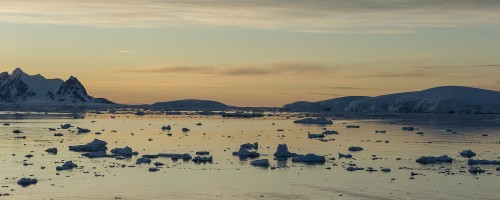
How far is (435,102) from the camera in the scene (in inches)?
4860

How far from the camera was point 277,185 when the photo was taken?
2769cm

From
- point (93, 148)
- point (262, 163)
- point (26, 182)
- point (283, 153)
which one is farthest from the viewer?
point (93, 148)

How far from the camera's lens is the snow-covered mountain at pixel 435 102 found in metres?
121

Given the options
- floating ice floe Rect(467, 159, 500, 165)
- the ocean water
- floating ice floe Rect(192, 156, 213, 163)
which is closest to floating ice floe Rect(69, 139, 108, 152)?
the ocean water

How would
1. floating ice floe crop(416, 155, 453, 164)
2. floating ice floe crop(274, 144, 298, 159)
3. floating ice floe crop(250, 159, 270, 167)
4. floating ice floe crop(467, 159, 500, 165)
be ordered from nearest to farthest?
floating ice floe crop(250, 159, 270, 167)
floating ice floe crop(467, 159, 500, 165)
floating ice floe crop(416, 155, 453, 164)
floating ice floe crop(274, 144, 298, 159)

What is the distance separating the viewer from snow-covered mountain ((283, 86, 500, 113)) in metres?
121

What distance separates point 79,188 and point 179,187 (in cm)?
354

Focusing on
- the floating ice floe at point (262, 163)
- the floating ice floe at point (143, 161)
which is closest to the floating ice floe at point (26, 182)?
the floating ice floe at point (143, 161)

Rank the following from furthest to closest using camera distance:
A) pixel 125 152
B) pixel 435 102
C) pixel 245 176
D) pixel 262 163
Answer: pixel 435 102
pixel 125 152
pixel 262 163
pixel 245 176

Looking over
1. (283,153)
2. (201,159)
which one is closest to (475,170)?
(283,153)

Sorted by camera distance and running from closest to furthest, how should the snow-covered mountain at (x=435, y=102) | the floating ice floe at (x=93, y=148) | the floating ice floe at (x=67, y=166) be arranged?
1. the floating ice floe at (x=67, y=166)
2. the floating ice floe at (x=93, y=148)
3. the snow-covered mountain at (x=435, y=102)

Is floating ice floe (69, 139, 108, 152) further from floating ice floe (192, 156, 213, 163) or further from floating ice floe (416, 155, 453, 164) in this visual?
floating ice floe (416, 155, 453, 164)

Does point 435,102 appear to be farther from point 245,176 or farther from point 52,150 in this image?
point 245,176

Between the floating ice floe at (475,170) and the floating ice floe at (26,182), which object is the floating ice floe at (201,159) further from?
the floating ice floe at (475,170)
